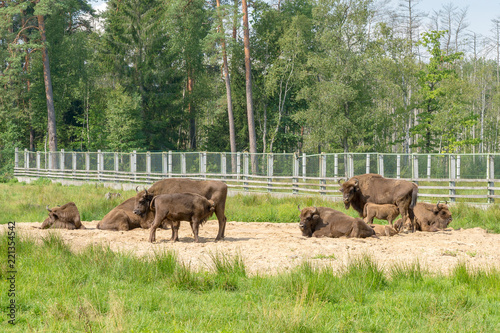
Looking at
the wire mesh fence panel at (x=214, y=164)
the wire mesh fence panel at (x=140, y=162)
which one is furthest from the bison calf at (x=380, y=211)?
the wire mesh fence panel at (x=140, y=162)

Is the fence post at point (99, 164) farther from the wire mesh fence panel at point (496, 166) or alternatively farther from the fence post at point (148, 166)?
the wire mesh fence panel at point (496, 166)

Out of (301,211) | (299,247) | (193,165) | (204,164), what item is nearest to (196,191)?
(301,211)

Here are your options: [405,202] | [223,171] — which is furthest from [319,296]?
[223,171]

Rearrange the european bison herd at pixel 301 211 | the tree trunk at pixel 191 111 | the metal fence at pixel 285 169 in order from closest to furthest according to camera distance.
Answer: the european bison herd at pixel 301 211 < the metal fence at pixel 285 169 < the tree trunk at pixel 191 111

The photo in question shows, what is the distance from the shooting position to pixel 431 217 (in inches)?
572

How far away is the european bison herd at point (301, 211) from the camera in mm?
11656

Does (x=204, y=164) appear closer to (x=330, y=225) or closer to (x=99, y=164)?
(x=99, y=164)

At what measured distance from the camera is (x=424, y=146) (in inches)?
1766

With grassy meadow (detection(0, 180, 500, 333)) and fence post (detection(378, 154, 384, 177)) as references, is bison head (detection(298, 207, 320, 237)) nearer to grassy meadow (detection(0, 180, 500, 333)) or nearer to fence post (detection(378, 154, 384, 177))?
grassy meadow (detection(0, 180, 500, 333))

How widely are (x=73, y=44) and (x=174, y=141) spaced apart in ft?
48.4

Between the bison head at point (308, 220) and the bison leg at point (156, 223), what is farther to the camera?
the bison head at point (308, 220)

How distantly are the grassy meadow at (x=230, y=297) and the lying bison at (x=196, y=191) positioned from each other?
3.41 metres

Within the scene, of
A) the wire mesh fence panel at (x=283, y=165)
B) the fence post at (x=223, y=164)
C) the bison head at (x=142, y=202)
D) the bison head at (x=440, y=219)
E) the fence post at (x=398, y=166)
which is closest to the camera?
the bison head at (x=142, y=202)

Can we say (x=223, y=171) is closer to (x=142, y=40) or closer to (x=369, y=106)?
(x=369, y=106)
